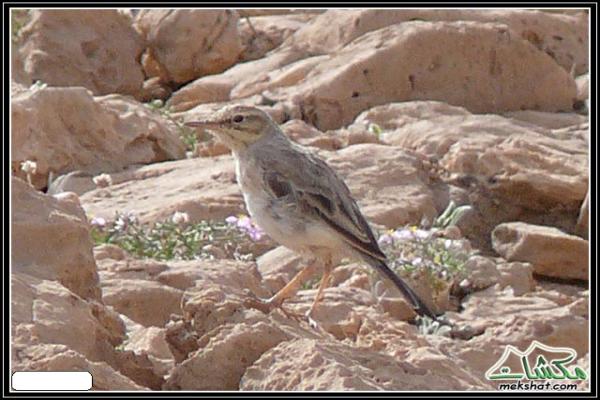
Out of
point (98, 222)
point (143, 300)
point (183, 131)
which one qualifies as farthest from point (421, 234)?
point (183, 131)

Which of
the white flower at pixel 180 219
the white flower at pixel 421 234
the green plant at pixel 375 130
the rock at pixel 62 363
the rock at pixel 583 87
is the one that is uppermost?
the rock at pixel 62 363

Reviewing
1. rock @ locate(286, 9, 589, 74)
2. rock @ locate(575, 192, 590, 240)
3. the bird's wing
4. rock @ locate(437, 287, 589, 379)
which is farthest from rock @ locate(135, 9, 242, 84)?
the bird's wing

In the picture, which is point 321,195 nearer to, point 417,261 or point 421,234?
point 417,261

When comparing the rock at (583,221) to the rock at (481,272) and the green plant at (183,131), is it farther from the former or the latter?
the green plant at (183,131)

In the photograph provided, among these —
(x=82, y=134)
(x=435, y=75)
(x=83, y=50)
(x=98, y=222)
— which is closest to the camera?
(x=98, y=222)

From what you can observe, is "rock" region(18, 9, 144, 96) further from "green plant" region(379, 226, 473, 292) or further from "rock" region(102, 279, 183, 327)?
"rock" region(102, 279, 183, 327)

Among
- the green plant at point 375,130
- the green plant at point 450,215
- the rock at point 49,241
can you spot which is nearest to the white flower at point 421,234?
the green plant at point 450,215
